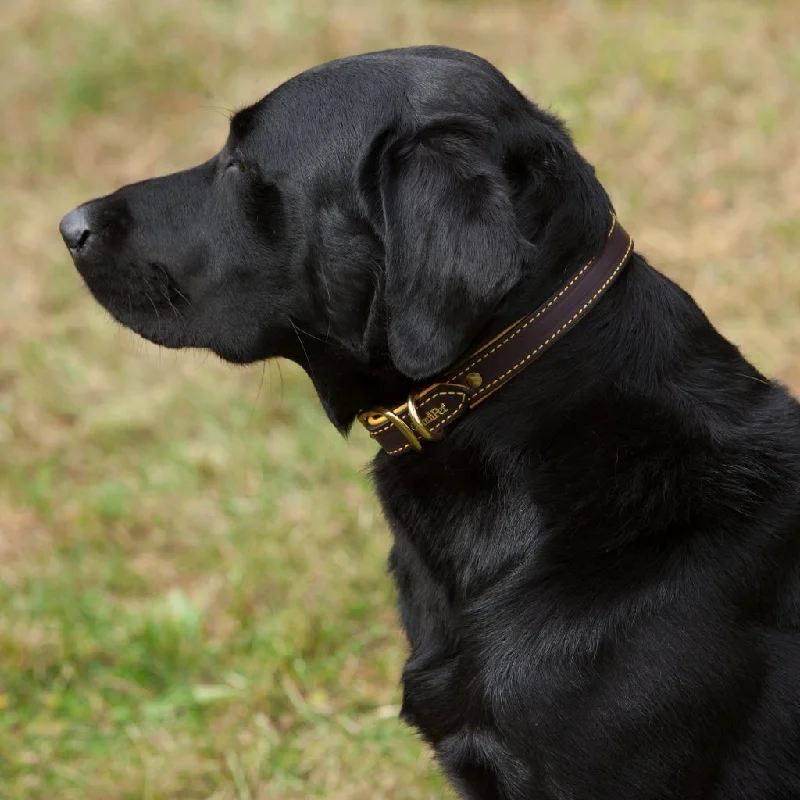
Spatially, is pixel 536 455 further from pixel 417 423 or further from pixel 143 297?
pixel 143 297

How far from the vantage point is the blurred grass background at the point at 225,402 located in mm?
3213

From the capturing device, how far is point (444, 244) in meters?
1.99

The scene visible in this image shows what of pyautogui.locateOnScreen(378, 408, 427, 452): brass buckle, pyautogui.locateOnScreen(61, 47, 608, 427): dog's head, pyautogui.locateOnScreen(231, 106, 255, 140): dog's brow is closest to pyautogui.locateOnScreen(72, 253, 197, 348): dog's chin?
pyautogui.locateOnScreen(61, 47, 608, 427): dog's head

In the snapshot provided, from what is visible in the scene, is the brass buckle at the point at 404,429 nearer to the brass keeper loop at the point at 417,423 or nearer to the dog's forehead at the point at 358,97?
the brass keeper loop at the point at 417,423

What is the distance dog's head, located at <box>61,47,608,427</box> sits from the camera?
6.61 feet

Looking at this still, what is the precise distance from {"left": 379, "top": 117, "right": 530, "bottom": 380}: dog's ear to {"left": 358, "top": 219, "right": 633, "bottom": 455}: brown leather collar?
10 cm

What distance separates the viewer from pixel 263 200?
2395mm

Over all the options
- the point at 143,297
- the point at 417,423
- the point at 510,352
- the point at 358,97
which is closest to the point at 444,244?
the point at 510,352

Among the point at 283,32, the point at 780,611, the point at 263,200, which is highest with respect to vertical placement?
the point at 283,32

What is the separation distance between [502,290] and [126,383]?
3.41m

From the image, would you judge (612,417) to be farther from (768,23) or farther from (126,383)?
(768,23)

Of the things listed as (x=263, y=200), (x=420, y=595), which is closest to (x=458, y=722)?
(x=420, y=595)

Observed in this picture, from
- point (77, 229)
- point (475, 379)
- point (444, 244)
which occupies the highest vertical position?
point (77, 229)

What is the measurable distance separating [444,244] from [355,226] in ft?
1.10
